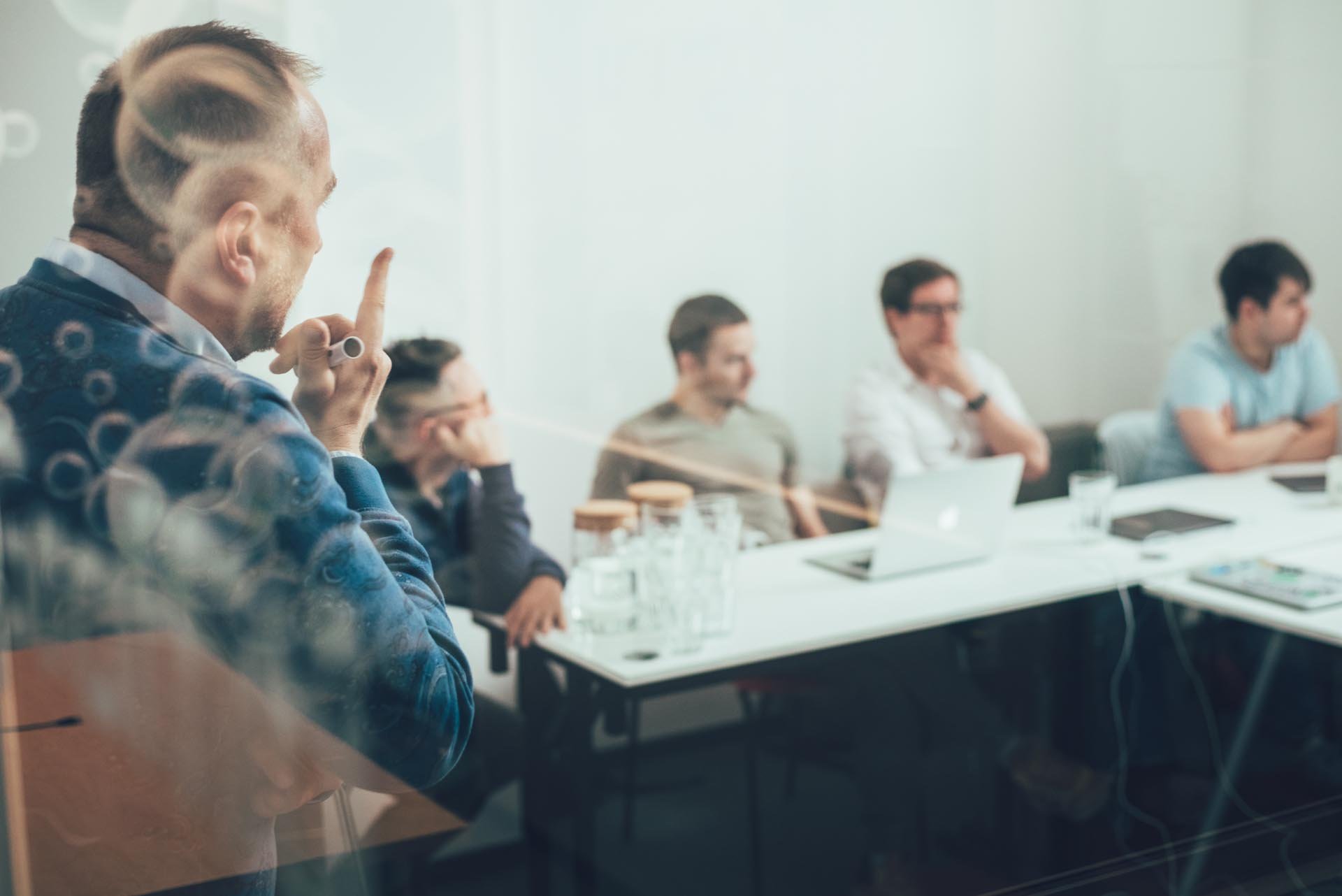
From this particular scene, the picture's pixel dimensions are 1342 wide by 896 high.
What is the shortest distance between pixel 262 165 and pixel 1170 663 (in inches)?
97.6

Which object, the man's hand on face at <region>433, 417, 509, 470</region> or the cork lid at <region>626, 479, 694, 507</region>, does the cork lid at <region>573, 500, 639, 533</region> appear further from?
the man's hand on face at <region>433, 417, 509, 470</region>

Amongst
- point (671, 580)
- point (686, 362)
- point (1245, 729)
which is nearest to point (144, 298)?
point (671, 580)

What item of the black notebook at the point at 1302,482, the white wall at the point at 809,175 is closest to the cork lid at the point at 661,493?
the white wall at the point at 809,175

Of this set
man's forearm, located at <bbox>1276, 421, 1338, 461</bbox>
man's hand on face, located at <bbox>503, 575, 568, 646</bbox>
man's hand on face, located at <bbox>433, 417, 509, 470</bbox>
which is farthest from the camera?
man's forearm, located at <bbox>1276, 421, 1338, 461</bbox>

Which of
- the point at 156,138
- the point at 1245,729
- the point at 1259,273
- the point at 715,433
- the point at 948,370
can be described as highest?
the point at 156,138

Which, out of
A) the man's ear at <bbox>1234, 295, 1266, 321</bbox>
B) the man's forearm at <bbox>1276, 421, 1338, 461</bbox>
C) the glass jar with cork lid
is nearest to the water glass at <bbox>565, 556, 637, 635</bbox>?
the glass jar with cork lid

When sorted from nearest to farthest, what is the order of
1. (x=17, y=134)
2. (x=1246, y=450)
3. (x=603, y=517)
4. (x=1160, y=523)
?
(x=17, y=134), (x=603, y=517), (x=1160, y=523), (x=1246, y=450)

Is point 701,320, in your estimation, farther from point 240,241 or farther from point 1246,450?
point 240,241

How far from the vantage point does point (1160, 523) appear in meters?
2.62

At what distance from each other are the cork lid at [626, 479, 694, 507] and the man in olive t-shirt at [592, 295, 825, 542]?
0.26 ft

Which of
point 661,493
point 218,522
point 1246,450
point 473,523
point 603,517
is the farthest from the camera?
point 1246,450

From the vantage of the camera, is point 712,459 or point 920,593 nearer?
point 920,593

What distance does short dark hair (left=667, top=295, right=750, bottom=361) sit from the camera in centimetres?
293

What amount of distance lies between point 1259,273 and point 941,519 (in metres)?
1.65
